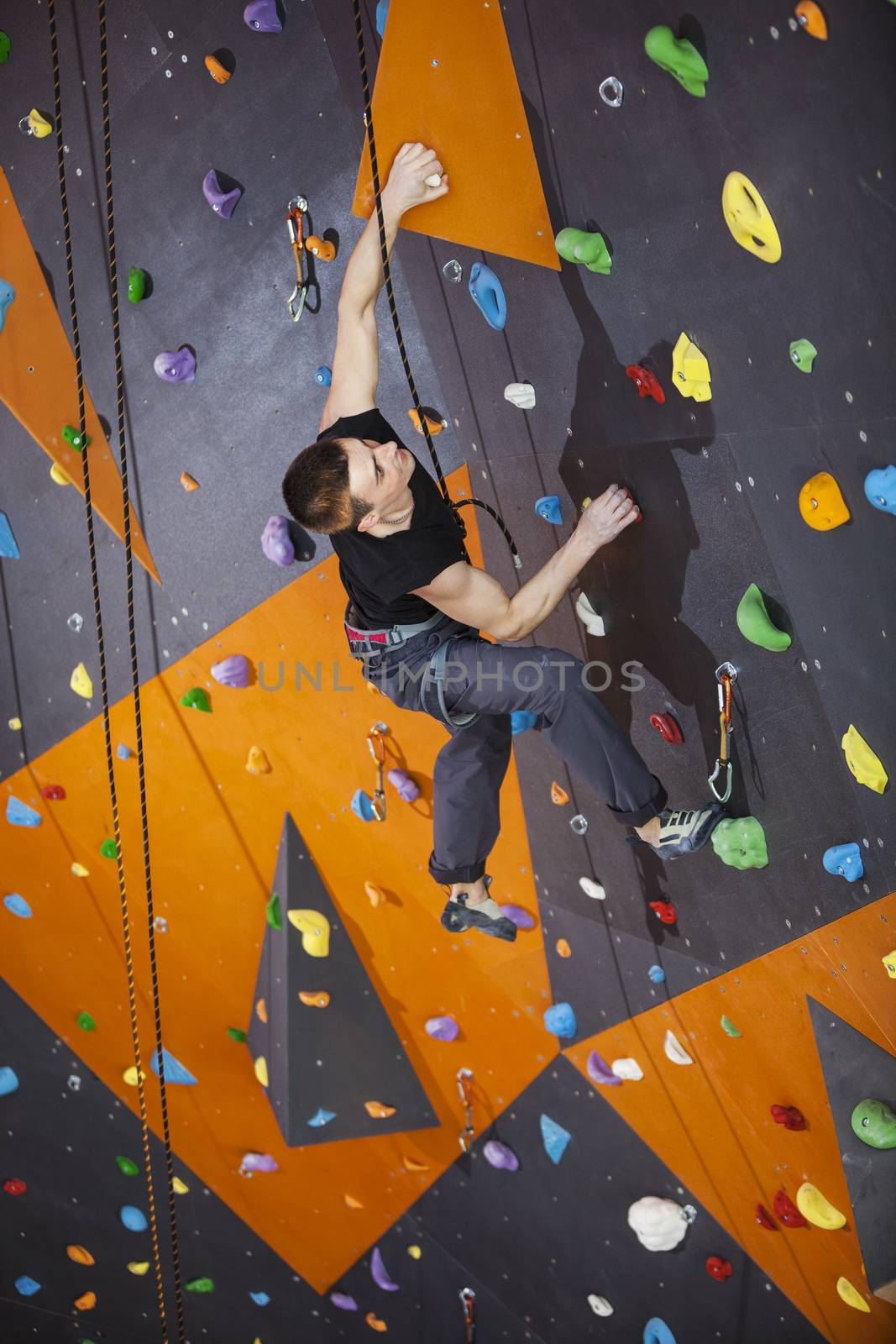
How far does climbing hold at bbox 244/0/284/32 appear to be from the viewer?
2541 mm

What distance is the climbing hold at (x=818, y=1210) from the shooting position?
2.84 meters

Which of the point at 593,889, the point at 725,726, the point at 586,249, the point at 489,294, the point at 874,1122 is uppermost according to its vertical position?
the point at 586,249

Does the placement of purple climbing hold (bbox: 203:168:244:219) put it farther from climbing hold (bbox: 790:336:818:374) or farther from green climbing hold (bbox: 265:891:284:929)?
green climbing hold (bbox: 265:891:284:929)

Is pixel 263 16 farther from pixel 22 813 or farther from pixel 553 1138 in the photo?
pixel 553 1138

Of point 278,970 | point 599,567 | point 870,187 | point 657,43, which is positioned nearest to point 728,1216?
point 278,970

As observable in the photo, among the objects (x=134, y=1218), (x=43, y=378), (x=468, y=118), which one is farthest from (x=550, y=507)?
(x=134, y=1218)

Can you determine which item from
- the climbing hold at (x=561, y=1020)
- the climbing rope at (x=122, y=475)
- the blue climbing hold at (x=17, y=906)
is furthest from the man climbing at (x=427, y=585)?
the blue climbing hold at (x=17, y=906)

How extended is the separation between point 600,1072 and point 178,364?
1.94 meters

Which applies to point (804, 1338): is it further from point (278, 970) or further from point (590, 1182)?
point (278, 970)

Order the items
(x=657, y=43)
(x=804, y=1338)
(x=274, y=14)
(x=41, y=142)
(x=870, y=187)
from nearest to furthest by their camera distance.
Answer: (x=870, y=187) < (x=657, y=43) < (x=274, y=14) < (x=41, y=142) < (x=804, y=1338)

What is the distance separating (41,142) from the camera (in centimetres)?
288

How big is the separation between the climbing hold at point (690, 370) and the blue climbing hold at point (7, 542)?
180cm

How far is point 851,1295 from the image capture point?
9.58 ft

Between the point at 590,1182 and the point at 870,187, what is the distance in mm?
2518
